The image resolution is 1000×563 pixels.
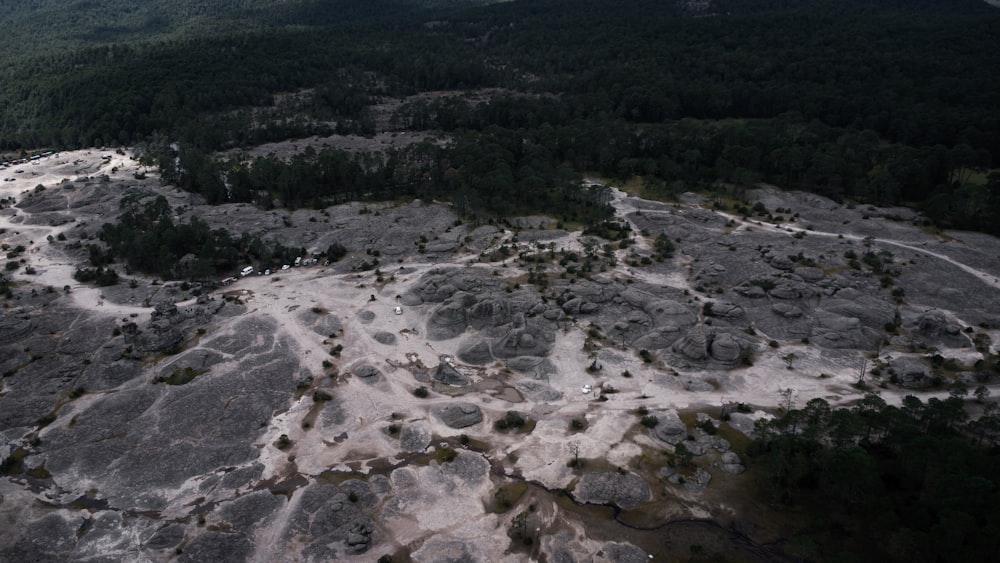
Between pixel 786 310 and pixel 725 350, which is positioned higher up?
pixel 786 310

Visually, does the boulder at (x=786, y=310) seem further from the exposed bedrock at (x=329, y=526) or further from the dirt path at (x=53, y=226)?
the dirt path at (x=53, y=226)

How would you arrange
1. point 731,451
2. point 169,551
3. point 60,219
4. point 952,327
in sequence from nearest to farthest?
point 169,551, point 731,451, point 952,327, point 60,219

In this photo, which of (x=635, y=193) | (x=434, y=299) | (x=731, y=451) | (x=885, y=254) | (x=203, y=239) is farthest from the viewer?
(x=635, y=193)

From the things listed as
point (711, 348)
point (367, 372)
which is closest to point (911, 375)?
point (711, 348)

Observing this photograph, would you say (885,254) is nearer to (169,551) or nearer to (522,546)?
(522,546)

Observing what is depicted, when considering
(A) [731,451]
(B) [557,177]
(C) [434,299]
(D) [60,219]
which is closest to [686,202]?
(B) [557,177]

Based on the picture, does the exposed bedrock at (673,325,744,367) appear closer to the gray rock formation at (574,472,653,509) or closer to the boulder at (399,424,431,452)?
the gray rock formation at (574,472,653,509)

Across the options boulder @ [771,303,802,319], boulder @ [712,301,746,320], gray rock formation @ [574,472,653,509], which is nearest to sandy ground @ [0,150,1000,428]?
boulder @ [771,303,802,319]

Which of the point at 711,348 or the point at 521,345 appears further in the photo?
the point at 521,345

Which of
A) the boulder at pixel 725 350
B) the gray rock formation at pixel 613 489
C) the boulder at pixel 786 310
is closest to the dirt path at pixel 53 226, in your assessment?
the gray rock formation at pixel 613 489

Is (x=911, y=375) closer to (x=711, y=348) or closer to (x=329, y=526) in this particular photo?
(x=711, y=348)

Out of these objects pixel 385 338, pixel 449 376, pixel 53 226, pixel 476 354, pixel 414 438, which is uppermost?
pixel 476 354
